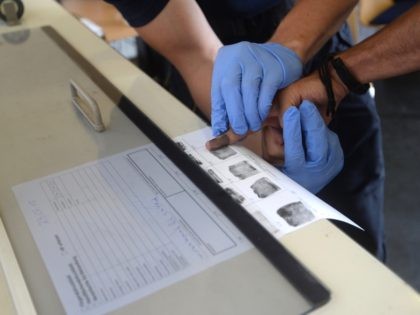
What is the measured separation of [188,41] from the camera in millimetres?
920

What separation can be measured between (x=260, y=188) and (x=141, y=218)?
0.15 meters

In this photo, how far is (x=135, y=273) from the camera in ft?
1.52

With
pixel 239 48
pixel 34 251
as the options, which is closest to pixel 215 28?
pixel 239 48

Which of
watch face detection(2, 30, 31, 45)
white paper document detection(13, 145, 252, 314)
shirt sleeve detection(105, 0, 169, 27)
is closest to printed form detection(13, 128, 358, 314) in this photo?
white paper document detection(13, 145, 252, 314)

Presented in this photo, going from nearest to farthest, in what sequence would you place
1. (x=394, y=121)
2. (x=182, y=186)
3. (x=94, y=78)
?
(x=182, y=186) < (x=94, y=78) < (x=394, y=121)

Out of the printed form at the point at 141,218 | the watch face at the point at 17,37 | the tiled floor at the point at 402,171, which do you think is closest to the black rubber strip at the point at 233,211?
the printed form at the point at 141,218

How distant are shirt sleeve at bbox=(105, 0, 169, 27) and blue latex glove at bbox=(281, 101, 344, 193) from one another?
0.37 m

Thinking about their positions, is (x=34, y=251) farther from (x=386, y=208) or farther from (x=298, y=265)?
(x=386, y=208)

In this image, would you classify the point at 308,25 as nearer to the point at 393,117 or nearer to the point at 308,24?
the point at 308,24

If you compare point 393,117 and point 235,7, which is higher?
point 235,7

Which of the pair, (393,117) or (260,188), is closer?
(260,188)

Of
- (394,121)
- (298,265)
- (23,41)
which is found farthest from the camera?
(394,121)

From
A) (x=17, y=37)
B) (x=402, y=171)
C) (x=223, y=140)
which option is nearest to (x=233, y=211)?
(x=223, y=140)

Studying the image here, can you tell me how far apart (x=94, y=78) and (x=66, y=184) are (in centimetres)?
30
